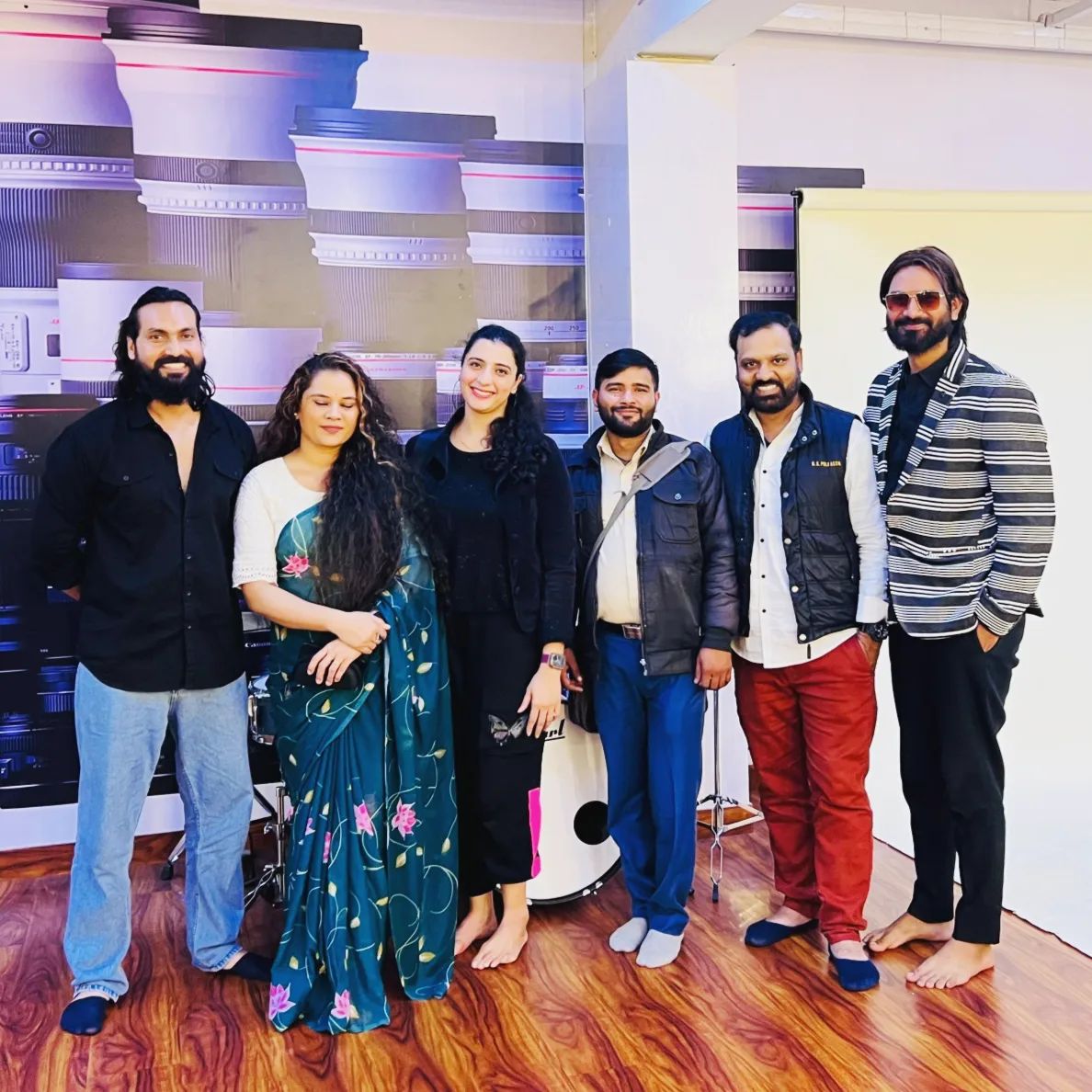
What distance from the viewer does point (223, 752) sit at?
257cm

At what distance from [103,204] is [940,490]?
275cm

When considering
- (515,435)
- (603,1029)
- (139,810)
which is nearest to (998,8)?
(515,435)

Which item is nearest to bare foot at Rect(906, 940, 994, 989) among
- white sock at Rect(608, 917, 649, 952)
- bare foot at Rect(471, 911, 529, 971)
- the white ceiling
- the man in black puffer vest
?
the man in black puffer vest

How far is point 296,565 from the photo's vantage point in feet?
8.04

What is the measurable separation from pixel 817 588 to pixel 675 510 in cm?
40

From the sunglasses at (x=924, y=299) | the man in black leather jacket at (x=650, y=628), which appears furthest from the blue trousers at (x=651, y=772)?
the sunglasses at (x=924, y=299)

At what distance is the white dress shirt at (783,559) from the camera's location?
2.61 meters

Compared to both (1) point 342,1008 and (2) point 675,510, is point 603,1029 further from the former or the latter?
(2) point 675,510

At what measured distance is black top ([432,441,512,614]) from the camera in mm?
2604

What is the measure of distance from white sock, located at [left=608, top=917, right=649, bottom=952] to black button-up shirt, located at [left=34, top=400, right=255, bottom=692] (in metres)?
1.22

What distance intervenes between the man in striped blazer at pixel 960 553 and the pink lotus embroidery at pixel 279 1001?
1.51 metres

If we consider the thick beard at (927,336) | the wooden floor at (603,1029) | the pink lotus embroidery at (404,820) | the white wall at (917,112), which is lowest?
the wooden floor at (603,1029)

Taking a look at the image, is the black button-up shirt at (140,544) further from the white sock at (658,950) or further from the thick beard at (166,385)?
the white sock at (658,950)

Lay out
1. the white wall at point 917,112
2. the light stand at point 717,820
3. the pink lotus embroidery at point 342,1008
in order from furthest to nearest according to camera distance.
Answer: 1. the white wall at point 917,112
2. the light stand at point 717,820
3. the pink lotus embroidery at point 342,1008
